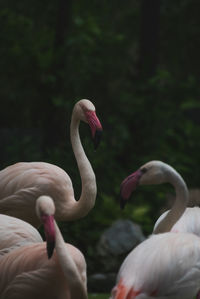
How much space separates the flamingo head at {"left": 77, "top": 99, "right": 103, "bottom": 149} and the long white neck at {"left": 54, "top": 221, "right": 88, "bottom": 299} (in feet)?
5.61

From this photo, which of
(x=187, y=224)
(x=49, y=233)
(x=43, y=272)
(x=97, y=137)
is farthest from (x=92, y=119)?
(x=49, y=233)

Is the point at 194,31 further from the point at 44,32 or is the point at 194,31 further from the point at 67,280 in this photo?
the point at 67,280

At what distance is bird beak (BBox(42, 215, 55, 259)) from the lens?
4414mm

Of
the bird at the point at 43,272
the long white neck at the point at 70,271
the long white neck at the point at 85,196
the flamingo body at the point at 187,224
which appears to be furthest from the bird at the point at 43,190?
the long white neck at the point at 70,271

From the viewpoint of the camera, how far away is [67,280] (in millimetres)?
4566

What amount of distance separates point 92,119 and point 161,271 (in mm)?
2231

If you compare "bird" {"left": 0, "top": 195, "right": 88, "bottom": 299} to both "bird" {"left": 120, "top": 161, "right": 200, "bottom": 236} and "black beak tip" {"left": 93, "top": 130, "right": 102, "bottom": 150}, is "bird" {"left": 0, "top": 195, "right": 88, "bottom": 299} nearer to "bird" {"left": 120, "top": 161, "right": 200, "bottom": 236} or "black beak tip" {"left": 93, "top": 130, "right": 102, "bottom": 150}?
"bird" {"left": 120, "top": 161, "right": 200, "bottom": 236}

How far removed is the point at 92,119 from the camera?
6.37 m

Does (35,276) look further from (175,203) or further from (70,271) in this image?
(175,203)

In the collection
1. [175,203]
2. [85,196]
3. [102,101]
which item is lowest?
[102,101]

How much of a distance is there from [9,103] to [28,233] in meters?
7.65

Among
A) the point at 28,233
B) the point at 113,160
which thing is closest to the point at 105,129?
the point at 113,160

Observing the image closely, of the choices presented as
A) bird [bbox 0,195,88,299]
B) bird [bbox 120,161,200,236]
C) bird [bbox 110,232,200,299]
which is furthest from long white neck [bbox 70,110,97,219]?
bird [bbox 110,232,200,299]

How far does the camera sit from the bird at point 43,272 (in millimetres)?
4555
